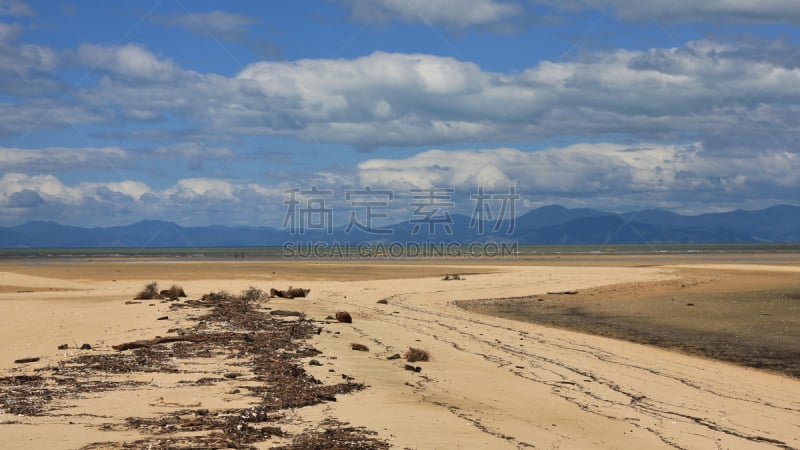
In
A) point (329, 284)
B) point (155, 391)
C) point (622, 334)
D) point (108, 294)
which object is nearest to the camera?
point (155, 391)

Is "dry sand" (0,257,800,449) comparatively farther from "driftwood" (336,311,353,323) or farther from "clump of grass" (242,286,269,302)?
"clump of grass" (242,286,269,302)

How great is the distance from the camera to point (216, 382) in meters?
11.2

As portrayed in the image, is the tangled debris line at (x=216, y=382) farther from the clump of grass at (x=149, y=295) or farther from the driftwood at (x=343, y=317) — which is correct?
the clump of grass at (x=149, y=295)

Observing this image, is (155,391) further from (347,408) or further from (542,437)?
(542,437)

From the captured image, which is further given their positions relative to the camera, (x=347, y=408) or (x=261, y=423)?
(x=347, y=408)

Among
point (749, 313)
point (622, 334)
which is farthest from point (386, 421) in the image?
point (749, 313)

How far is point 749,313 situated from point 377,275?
97.0 ft

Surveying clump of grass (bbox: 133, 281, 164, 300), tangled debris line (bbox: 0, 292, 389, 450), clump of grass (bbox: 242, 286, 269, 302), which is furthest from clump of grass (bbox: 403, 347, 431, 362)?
clump of grass (bbox: 133, 281, 164, 300)

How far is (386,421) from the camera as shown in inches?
354

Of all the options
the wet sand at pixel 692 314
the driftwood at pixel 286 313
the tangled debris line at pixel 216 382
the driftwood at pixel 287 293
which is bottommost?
the wet sand at pixel 692 314

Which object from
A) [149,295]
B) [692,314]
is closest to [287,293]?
[149,295]

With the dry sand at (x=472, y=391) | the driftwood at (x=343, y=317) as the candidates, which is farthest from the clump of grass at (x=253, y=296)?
the driftwood at (x=343, y=317)

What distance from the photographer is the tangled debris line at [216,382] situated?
7.91 metres

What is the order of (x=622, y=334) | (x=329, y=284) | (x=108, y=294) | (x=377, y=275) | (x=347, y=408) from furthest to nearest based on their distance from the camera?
(x=377, y=275), (x=329, y=284), (x=108, y=294), (x=622, y=334), (x=347, y=408)
